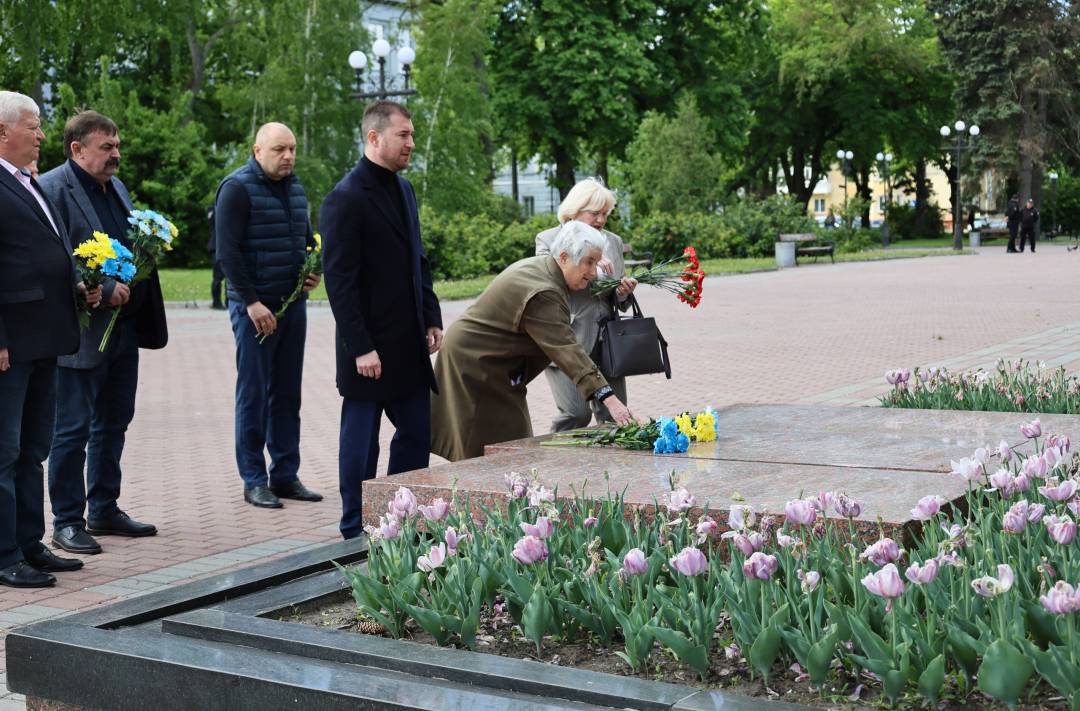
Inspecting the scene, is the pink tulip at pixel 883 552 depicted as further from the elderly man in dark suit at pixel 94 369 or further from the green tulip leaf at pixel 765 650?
the elderly man in dark suit at pixel 94 369

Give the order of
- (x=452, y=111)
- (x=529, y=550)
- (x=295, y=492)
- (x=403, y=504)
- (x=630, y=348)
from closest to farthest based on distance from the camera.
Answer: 1. (x=529, y=550)
2. (x=403, y=504)
3. (x=630, y=348)
4. (x=295, y=492)
5. (x=452, y=111)

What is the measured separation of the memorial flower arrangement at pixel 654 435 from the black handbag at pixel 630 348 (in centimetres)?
53

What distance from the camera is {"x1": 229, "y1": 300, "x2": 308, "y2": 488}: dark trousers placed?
6.85 metres

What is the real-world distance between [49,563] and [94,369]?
910mm

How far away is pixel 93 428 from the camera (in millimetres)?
6270

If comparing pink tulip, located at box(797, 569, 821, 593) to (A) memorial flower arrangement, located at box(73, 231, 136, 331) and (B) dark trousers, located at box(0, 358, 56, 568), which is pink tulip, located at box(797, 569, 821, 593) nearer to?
(B) dark trousers, located at box(0, 358, 56, 568)

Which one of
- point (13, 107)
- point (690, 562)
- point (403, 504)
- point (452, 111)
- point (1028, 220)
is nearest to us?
point (690, 562)

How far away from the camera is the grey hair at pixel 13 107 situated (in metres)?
5.04

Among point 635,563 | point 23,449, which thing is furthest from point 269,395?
point 635,563

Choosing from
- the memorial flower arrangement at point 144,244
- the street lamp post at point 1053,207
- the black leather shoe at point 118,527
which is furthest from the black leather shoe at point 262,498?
the street lamp post at point 1053,207

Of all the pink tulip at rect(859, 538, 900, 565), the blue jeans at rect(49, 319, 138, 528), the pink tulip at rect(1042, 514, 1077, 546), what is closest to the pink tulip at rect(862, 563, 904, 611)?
the pink tulip at rect(859, 538, 900, 565)

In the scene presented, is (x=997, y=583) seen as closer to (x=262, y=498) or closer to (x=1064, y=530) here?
(x=1064, y=530)

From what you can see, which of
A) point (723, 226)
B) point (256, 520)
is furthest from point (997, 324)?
point (723, 226)

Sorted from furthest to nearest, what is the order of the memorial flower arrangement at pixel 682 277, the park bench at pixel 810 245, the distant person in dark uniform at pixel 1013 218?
1. the distant person in dark uniform at pixel 1013 218
2. the park bench at pixel 810 245
3. the memorial flower arrangement at pixel 682 277
